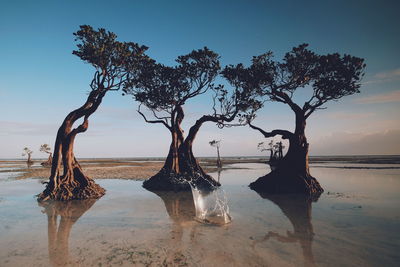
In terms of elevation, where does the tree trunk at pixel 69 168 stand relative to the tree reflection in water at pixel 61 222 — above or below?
above

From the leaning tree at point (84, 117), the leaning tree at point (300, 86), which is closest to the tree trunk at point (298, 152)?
the leaning tree at point (300, 86)

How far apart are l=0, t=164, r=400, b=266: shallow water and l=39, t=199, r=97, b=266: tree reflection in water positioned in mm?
39

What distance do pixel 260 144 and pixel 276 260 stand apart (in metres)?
69.3

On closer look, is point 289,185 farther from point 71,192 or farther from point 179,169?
point 71,192

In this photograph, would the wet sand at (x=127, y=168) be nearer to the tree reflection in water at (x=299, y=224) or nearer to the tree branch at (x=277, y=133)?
the tree branch at (x=277, y=133)

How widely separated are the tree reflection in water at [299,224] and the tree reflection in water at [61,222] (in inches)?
248

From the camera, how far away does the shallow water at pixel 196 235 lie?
6.93 metres

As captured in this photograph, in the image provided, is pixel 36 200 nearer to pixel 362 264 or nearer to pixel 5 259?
pixel 5 259

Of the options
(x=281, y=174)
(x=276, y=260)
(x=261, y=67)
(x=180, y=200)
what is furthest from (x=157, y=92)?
(x=276, y=260)

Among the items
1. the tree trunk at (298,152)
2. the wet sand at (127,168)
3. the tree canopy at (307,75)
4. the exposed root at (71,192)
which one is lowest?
the wet sand at (127,168)

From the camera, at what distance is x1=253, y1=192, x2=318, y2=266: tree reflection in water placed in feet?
25.3

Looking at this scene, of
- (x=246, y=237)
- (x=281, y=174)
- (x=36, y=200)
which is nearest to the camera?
(x=246, y=237)

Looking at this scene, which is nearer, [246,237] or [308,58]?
[246,237]

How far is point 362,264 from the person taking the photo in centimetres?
652
